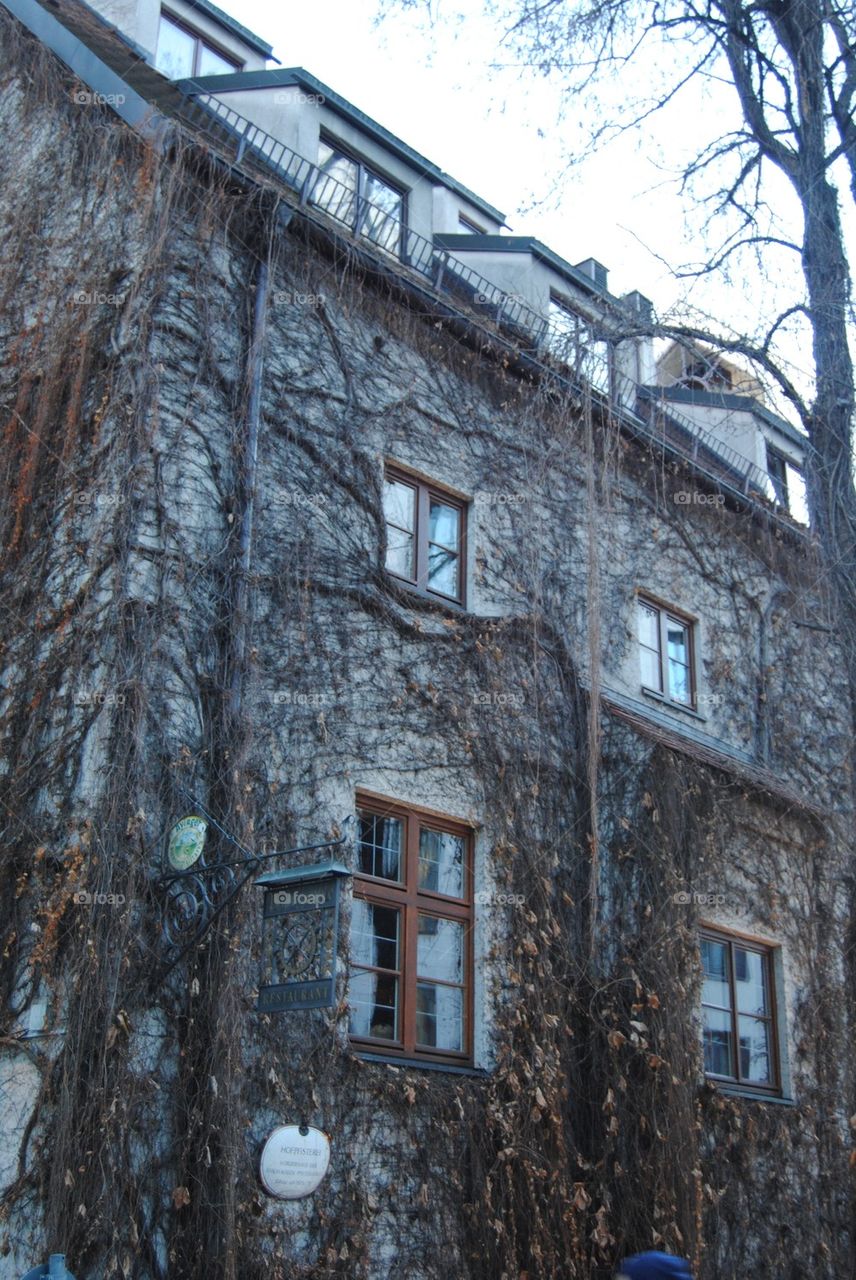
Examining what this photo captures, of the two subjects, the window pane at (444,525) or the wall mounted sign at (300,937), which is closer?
the wall mounted sign at (300,937)

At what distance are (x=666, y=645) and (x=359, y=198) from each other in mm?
4987

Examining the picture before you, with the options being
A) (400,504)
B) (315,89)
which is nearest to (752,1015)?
(400,504)

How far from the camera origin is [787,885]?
1352cm

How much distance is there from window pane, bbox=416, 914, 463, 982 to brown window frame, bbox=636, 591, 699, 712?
3873mm

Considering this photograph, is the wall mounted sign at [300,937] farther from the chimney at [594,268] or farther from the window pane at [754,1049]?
the chimney at [594,268]

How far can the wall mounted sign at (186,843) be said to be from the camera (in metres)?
8.35

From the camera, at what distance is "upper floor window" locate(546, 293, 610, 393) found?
38.2 ft

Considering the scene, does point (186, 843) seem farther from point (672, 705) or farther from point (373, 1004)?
point (672, 705)

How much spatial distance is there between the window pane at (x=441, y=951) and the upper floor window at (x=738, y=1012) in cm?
286

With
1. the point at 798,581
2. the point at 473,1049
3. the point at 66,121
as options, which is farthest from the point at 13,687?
the point at 798,581

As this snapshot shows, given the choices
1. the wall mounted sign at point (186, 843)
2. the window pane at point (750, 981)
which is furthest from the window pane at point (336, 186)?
the window pane at point (750, 981)

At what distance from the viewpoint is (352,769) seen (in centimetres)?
988

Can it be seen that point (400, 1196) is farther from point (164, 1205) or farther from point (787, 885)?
point (787, 885)

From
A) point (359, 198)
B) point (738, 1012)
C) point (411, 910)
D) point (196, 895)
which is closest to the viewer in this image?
point (196, 895)
